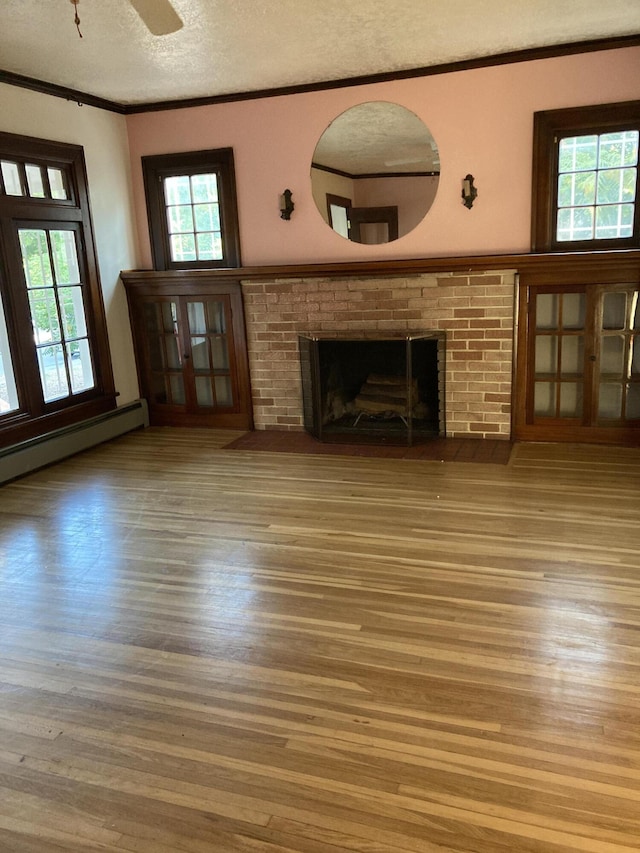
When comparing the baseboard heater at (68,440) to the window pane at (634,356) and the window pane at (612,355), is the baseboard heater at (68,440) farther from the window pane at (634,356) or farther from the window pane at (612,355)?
the window pane at (634,356)

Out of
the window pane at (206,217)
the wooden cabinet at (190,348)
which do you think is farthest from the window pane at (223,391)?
the window pane at (206,217)

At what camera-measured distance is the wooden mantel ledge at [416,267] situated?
15.2ft

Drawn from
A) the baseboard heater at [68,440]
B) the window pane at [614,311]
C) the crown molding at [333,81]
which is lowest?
the baseboard heater at [68,440]

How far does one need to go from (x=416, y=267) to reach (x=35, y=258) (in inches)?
112

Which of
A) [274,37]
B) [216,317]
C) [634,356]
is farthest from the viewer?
[216,317]

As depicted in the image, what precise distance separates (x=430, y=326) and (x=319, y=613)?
297cm

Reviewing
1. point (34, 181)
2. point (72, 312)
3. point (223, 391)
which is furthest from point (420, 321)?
point (34, 181)

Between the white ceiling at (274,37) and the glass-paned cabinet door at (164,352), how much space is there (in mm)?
1781

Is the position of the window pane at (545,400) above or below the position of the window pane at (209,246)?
below

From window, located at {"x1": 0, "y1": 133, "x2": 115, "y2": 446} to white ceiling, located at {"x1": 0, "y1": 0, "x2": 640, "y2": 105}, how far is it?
672 mm

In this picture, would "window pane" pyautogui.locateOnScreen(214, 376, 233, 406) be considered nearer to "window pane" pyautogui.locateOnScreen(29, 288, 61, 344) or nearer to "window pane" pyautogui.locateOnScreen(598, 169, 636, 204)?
"window pane" pyautogui.locateOnScreen(29, 288, 61, 344)

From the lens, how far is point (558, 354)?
16.4 ft

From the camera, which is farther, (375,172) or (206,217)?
(206,217)

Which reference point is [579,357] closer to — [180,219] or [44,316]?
[180,219]
